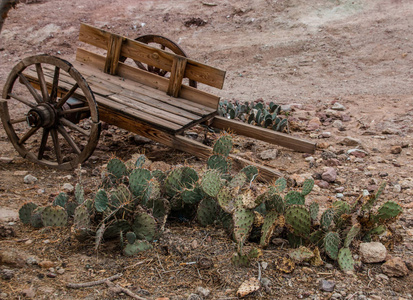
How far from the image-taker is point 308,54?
27.9ft

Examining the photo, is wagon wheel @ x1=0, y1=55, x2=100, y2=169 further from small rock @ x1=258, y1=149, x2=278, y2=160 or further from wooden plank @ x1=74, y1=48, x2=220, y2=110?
small rock @ x1=258, y1=149, x2=278, y2=160

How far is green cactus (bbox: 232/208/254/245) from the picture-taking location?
9.67 ft

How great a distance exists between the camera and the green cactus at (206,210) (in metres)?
3.21

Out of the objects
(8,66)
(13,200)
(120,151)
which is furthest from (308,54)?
(13,200)

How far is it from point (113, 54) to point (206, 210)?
8.99 ft

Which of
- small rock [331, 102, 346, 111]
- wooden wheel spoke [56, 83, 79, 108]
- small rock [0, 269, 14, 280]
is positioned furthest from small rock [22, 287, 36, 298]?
small rock [331, 102, 346, 111]

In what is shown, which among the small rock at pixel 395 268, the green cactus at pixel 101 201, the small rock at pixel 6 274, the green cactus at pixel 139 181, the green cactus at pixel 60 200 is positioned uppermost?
the green cactus at pixel 139 181

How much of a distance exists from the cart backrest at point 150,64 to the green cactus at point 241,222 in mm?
1973

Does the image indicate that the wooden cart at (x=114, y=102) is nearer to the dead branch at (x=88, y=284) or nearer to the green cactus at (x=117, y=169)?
the green cactus at (x=117, y=169)

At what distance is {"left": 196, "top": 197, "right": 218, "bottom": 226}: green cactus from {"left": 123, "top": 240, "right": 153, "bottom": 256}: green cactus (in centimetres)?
47

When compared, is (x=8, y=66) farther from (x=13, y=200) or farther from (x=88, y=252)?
(x=88, y=252)

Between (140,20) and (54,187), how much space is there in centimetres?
695

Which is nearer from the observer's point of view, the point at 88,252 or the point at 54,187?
the point at 88,252

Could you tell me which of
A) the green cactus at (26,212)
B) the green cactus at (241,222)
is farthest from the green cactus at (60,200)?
the green cactus at (241,222)
